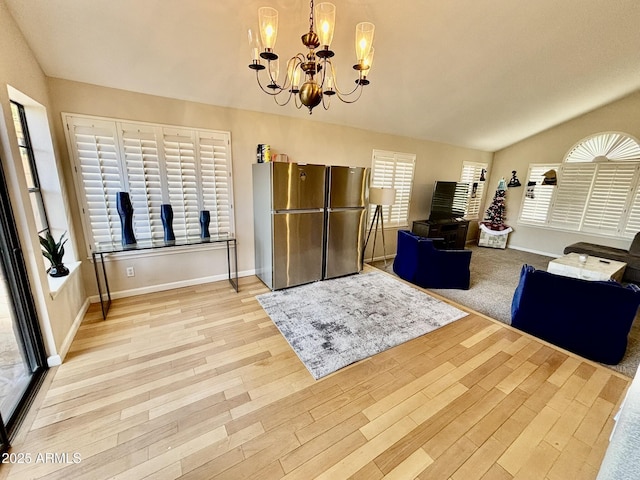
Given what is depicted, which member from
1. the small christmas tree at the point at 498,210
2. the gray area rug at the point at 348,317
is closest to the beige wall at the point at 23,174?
the gray area rug at the point at 348,317

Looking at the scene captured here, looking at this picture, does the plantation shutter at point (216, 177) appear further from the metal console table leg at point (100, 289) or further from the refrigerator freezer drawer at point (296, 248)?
the metal console table leg at point (100, 289)

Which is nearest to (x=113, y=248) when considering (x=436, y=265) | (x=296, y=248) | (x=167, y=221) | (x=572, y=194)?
(x=167, y=221)

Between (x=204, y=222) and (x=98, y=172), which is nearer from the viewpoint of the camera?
(x=98, y=172)

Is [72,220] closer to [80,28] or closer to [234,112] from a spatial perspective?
[80,28]

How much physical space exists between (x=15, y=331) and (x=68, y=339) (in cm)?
46

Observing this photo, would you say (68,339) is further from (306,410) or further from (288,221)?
(288,221)

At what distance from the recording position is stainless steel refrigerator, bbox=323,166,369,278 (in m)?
3.47

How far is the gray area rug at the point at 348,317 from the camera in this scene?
2229 millimetres

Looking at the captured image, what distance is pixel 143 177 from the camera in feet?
9.41

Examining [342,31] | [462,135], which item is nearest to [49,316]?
[342,31]

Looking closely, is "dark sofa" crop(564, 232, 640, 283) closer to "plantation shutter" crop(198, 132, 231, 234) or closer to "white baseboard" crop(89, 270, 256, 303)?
"white baseboard" crop(89, 270, 256, 303)

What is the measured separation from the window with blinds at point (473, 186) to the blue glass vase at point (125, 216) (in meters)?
6.29

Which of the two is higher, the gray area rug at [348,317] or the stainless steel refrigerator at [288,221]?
the stainless steel refrigerator at [288,221]

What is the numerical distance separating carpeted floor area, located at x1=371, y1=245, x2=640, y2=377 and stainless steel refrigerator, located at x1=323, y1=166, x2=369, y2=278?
102 centimetres
